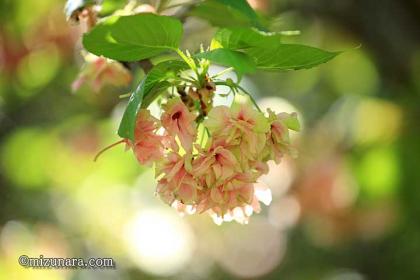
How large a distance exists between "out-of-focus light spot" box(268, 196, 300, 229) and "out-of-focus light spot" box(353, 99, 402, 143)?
20 cm

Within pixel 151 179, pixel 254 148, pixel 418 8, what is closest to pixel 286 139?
pixel 254 148

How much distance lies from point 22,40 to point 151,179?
1.57 feet

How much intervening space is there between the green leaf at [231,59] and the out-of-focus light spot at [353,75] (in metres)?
1.21

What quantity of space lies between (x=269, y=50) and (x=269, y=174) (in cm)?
113

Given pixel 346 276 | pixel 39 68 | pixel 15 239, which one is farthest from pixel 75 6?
pixel 346 276

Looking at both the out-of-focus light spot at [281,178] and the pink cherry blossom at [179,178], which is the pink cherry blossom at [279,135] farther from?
the out-of-focus light spot at [281,178]

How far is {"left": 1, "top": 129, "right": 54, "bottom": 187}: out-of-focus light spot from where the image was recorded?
1469 millimetres

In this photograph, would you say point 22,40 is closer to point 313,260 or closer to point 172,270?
point 172,270

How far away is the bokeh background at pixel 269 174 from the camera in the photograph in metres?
1.38

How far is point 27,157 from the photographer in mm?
1539

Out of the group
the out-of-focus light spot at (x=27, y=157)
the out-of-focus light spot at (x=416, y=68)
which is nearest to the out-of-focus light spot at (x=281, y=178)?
the out-of-focus light spot at (x=416, y=68)

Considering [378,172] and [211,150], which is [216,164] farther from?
[378,172]

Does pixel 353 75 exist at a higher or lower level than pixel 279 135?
lower

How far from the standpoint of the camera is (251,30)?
1.80 ft
